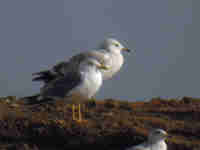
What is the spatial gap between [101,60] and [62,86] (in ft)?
8.25

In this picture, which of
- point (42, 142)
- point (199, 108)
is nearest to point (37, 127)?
point (42, 142)

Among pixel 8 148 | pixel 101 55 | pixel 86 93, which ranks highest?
pixel 101 55

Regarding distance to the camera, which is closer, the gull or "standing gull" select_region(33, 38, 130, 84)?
the gull

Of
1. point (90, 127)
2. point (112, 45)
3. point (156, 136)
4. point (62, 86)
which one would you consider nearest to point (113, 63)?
point (112, 45)

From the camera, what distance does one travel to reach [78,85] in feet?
38.4

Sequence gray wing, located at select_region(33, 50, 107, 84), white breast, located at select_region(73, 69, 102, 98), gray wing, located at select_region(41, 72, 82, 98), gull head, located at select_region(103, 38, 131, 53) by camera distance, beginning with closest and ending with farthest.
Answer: white breast, located at select_region(73, 69, 102, 98), gray wing, located at select_region(41, 72, 82, 98), gray wing, located at select_region(33, 50, 107, 84), gull head, located at select_region(103, 38, 131, 53)

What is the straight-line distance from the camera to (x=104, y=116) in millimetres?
13016

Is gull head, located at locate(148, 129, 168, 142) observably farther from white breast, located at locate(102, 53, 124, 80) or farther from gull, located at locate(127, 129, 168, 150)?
white breast, located at locate(102, 53, 124, 80)

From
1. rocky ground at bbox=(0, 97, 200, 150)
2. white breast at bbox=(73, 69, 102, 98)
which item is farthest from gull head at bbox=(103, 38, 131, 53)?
white breast at bbox=(73, 69, 102, 98)

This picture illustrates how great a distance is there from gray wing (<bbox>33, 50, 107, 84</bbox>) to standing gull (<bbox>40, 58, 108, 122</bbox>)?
82 centimetres

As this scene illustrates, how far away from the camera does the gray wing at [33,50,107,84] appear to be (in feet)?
44.2

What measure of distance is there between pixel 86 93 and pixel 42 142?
4.35 feet

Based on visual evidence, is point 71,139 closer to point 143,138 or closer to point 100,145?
point 100,145

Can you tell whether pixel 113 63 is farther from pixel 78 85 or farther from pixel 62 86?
pixel 78 85
